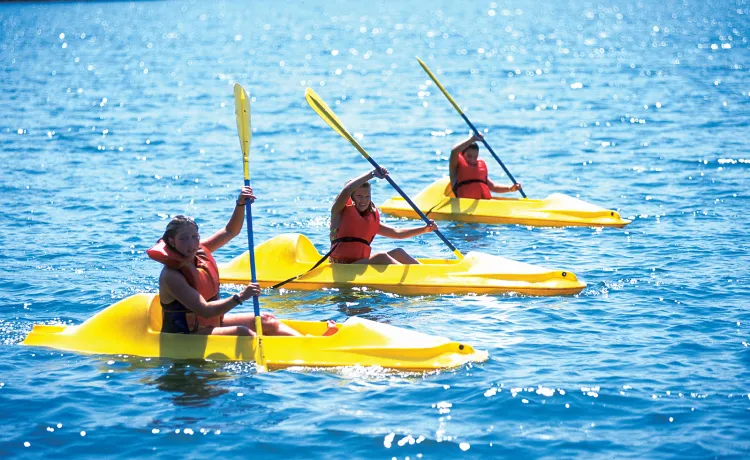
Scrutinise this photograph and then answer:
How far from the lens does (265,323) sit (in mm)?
8016

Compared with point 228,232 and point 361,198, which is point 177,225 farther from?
point 361,198

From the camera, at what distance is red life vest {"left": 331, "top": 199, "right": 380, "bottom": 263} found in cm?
1023

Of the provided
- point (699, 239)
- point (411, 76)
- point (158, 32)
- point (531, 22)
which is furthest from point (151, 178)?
point (531, 22)

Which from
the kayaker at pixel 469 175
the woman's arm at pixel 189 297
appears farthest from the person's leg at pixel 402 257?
the kayaker at pixel 469 175

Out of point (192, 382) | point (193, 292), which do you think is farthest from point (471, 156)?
point (192, 382)

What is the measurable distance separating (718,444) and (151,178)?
12.0 meters

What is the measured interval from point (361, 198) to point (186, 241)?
2.88 meters

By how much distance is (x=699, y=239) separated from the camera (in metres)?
12.1

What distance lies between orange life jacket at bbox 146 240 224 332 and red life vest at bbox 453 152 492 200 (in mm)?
6035

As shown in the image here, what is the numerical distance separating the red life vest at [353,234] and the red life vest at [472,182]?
3433mm

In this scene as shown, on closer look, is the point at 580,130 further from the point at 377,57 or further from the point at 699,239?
the point at 377,57

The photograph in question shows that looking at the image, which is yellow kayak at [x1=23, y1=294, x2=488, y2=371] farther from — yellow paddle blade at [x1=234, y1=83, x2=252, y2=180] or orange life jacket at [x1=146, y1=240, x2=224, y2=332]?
yellow paddle blade at [x1=234, y1=83, x2=252, y2=180]

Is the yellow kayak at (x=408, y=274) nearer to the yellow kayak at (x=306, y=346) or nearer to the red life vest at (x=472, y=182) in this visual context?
the yellow kayak at (x=306, y=346)

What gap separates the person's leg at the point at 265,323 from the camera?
800 cm
